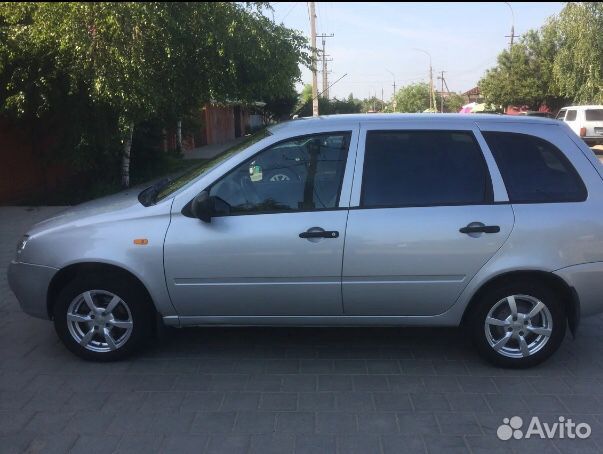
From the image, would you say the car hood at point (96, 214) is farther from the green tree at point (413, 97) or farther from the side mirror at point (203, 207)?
the green tree at point (413, 97)

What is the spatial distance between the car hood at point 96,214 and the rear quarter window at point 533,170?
259 cm

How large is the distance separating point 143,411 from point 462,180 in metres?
2.61

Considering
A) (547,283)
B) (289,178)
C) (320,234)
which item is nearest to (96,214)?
(289,178)

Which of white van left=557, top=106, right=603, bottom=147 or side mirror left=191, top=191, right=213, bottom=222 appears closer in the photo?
side mirror left=191, top=191, right=213, bottom=222

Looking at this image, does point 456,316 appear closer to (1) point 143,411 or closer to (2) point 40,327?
(1) point 143,411

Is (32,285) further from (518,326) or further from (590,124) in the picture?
(590,124)

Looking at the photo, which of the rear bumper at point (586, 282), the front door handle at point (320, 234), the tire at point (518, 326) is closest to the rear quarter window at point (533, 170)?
the rear bumper at point (586, 282)

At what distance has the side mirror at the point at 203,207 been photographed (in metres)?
4.04

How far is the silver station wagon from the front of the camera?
4098 millimetres

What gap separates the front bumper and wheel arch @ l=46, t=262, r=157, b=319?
0.03 meters

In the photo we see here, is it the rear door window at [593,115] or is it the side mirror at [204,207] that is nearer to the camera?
the side mirror at [204,207]

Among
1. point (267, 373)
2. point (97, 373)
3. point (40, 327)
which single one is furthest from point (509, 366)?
point (40, 327)

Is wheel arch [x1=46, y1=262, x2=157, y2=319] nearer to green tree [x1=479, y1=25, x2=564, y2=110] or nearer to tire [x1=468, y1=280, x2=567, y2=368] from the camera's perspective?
tire [x1=468, y1=280, x2=567, y2=368]

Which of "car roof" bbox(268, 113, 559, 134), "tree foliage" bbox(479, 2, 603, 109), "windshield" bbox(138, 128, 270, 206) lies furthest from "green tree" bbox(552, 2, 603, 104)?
"windshield" bbox(138, 128, 270, 206)
